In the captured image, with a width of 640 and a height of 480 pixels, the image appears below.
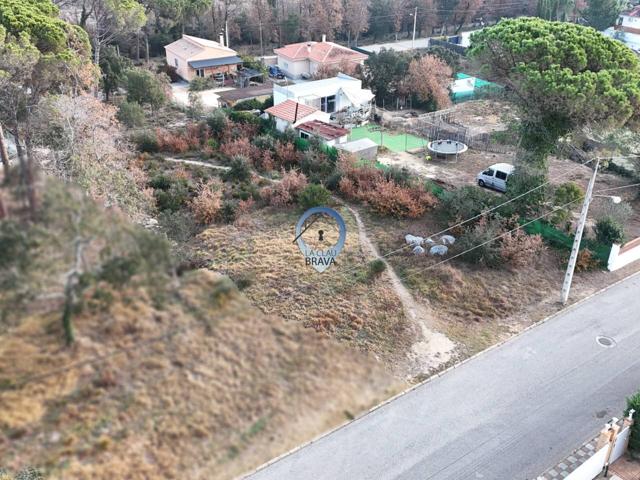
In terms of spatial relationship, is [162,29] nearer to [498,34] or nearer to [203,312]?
[498,34]

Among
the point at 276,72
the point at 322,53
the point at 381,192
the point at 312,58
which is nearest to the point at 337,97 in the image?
the point at 322,53

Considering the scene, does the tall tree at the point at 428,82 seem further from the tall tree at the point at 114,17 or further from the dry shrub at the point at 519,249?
the dry shrub at the point at 519,249

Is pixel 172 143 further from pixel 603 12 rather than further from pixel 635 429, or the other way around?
pixel 603 12

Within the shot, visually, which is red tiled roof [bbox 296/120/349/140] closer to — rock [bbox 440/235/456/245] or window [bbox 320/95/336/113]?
window [bbox 320/95/336/113]

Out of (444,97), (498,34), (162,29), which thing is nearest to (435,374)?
(498,34)

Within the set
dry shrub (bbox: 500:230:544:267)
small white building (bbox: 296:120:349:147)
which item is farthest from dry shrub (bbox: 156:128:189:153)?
dry shrub (bbox: 500:230:544:267)
